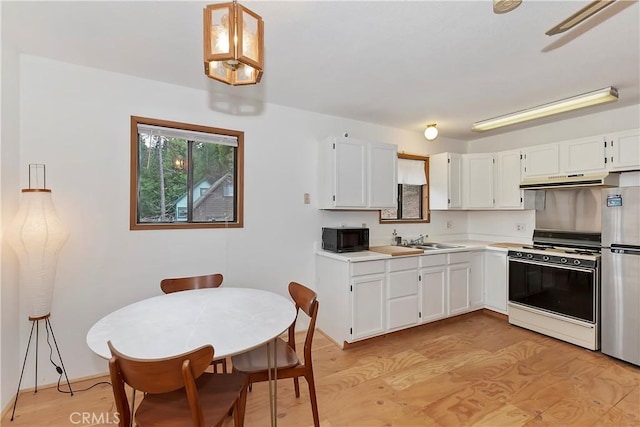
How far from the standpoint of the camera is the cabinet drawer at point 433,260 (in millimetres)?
3426

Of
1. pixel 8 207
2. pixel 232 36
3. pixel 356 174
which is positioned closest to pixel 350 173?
Result: pixel 356 174

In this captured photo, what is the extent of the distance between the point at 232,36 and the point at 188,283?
1.87 m

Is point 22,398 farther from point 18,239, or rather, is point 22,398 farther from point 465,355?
point 465,355

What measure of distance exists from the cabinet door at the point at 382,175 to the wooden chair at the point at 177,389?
2.42m

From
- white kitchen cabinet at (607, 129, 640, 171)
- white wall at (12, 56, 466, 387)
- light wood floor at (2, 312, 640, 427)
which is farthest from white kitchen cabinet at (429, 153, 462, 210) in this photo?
white wall at (12, 56, 466, 387)

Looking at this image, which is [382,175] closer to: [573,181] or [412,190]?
[412,190]

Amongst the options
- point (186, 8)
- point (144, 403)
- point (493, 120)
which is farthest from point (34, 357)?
point (493, 120)

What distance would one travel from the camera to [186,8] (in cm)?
171

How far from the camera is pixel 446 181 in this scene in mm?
4180

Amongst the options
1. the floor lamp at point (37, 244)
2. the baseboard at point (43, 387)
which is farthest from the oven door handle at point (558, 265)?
the floor lamp at point (37, 244)

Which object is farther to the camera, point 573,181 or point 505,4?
point 573,181

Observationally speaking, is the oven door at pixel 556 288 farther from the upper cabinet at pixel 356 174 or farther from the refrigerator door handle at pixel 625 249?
the upper cabinet at pixel 356 174

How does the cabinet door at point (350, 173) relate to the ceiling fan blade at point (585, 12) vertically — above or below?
below

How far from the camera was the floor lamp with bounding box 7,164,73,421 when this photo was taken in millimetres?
1998
